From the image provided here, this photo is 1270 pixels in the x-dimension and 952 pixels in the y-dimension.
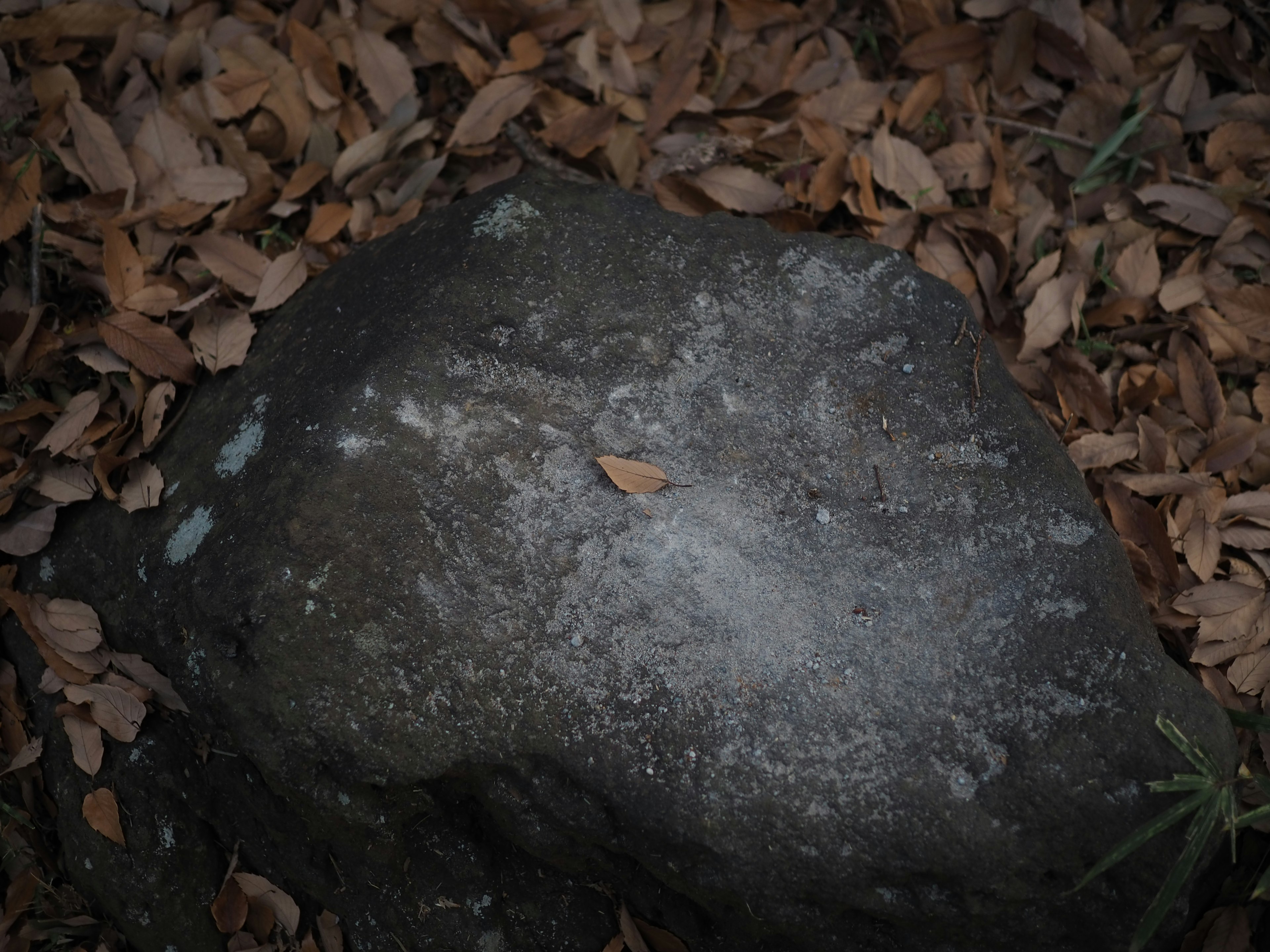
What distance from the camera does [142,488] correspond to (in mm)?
1793

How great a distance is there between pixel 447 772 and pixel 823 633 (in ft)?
2.07

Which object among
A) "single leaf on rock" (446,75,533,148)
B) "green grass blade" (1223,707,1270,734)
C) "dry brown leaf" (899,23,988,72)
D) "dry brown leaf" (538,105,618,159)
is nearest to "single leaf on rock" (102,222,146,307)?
"single leaf on rock" (446,75,533,148)

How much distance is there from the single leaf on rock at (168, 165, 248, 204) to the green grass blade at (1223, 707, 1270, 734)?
236cm

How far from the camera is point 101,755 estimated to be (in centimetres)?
183

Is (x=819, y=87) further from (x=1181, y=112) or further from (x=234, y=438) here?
(x=234, y=438)

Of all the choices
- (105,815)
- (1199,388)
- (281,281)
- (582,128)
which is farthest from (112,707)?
(1199,388)

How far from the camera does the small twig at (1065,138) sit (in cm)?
241

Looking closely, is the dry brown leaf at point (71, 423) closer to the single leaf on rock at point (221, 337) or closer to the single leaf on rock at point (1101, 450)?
the single leaf on rock at point (221, 337)

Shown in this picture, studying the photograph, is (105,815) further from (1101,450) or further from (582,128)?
(1101,450)

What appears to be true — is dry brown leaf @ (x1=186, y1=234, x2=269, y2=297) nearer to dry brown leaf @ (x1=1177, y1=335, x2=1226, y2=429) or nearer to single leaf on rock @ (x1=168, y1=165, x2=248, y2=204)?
single leaf on rock @ (x1=168, y1=165, x2=248, y2=204)

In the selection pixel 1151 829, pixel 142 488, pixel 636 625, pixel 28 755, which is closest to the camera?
pixel 1151 829

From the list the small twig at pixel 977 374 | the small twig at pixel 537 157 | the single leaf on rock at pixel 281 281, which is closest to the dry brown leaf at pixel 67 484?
the single leaf on rock at pixel 281 281

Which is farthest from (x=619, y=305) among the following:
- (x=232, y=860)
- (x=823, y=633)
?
(x=232, y=860)

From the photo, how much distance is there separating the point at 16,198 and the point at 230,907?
1.61m
